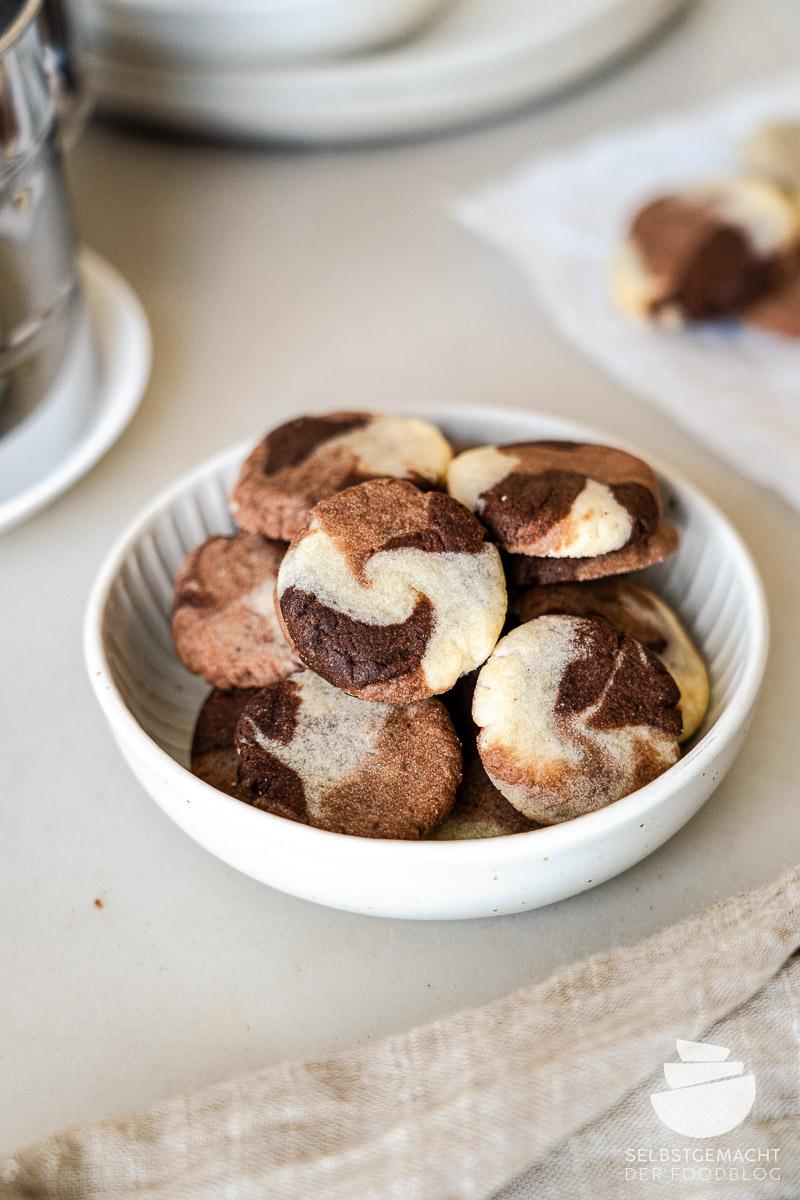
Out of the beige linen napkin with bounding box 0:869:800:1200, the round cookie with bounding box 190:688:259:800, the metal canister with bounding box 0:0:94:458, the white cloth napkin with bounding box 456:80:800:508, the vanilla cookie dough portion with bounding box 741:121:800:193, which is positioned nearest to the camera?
the beige linen napkin with bounding box 0:869:800:1200

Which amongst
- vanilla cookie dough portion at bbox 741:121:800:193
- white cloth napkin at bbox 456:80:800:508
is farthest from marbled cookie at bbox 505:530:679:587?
vanilla cookie dough portion at bbox 741:121:800:193

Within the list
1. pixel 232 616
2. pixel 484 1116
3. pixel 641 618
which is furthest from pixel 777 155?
pixel 484 1116

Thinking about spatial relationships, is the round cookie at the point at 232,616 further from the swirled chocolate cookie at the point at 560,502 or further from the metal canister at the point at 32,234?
the metal canister at the point at 32,234

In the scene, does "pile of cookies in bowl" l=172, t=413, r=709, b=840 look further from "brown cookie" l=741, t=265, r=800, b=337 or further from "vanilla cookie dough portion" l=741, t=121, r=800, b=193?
"vanilla cookie dough portion" l=741, t=121, r=800, b=193

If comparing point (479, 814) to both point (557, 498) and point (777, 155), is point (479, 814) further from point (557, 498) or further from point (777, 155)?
point (777, 155)

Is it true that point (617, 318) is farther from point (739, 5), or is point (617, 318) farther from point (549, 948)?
point (739, 5)

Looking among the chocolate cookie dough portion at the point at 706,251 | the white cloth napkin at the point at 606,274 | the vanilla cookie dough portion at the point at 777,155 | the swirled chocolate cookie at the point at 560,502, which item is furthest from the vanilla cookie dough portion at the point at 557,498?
the vanilla cookie dough portion at the point at 777,155
